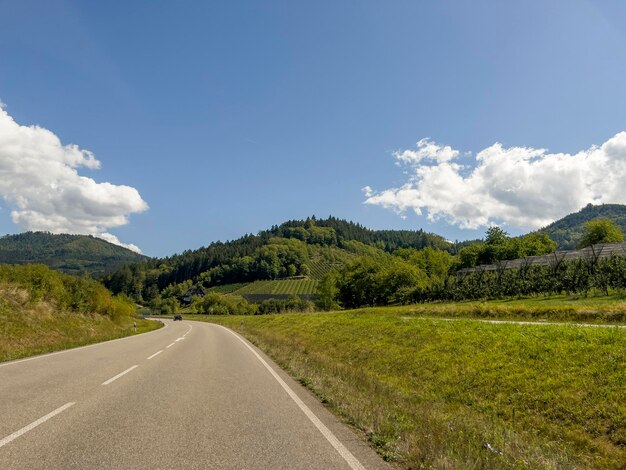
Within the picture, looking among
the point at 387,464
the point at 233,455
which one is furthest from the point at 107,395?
the point at 387,464

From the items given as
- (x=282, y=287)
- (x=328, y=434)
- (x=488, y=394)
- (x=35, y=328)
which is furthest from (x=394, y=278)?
(x=282, y=287)

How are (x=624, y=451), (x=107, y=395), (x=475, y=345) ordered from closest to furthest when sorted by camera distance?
(x=624, y=451) < (x=107, y=395) < (x=475, y=345)

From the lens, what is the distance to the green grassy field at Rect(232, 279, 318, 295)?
15988cm

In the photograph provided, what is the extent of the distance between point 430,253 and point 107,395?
109m

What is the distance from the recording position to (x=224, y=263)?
19962cm

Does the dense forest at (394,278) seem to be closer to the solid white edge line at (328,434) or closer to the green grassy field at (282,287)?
the green grassy field at (282,287)

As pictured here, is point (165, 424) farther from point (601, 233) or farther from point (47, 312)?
point (601, 233)

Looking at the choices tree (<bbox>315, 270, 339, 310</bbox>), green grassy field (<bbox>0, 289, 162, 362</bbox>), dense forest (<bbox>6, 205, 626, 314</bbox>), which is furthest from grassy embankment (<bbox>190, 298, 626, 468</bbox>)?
tree (<bbox>315, 270, 339, 310</bbox>)

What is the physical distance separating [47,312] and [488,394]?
2709cm

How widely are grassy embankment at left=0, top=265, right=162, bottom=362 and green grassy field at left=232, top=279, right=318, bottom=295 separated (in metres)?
121

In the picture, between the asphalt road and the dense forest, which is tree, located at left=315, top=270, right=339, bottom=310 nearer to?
the dense forest

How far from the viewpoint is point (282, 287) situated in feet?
549

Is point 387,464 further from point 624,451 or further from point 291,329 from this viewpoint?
point 291,329

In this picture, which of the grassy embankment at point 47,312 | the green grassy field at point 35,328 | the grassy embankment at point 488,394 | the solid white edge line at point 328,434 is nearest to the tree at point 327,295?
the grassy embankment at point 47,312
